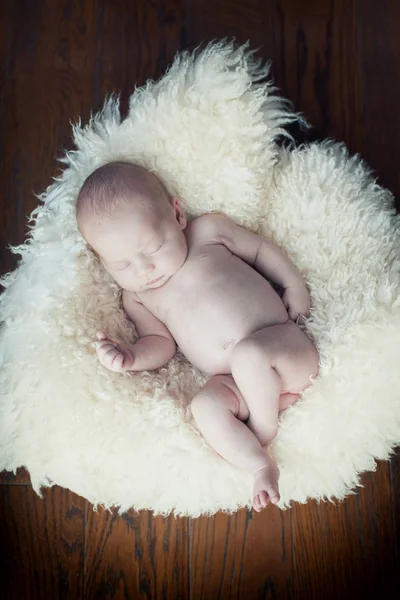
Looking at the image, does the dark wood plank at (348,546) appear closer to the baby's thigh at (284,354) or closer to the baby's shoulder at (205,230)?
the baby's thigh at (284,354)

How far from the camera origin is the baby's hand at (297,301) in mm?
1043

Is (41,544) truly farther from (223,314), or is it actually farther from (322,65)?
(322,65)

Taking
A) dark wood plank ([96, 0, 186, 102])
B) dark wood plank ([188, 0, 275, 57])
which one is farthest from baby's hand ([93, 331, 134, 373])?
dark wood plank ([188, 0, 275, 57])

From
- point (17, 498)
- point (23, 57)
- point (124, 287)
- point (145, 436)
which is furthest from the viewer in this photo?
point (23, 57)

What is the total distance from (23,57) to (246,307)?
2.80 ft

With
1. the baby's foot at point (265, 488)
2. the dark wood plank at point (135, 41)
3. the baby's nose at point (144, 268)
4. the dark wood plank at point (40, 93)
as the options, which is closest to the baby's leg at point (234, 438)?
the baby's foot at point (265, 488)

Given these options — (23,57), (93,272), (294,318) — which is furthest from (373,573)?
(23,57)

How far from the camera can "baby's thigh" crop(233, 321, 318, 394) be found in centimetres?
93

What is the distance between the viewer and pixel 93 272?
104cm

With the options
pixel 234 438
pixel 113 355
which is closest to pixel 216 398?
pixel 234 438

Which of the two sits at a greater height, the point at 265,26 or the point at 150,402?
the point at 265,26

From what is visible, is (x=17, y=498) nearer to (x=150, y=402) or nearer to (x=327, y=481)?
(x=150, y=402)

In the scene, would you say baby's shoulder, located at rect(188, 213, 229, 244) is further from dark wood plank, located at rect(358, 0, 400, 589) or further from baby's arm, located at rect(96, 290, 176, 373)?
dark wood plank, located at rect(358, 0, 400, 589)

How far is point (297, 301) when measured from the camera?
104 cm
